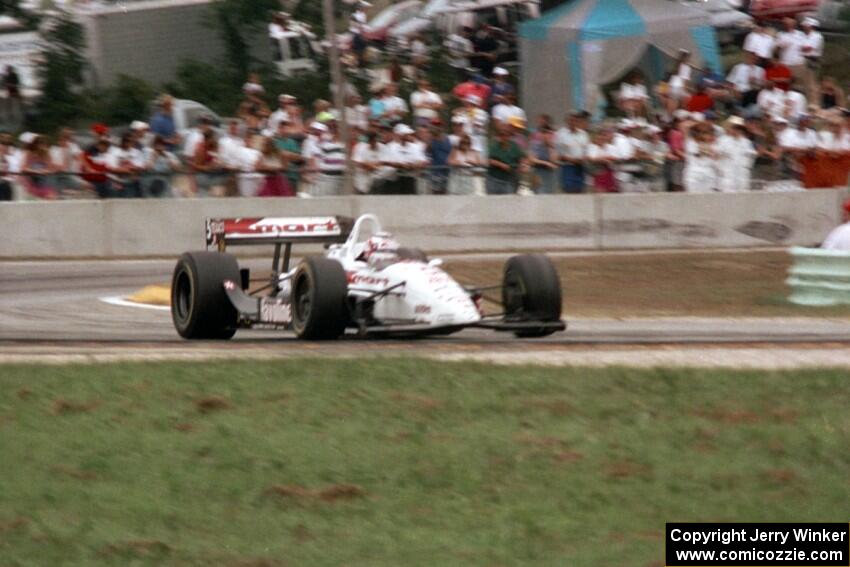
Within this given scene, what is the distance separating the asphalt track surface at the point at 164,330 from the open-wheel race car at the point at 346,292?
156 millimetres

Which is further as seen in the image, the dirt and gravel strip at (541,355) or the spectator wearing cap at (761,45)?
the spectator wearing cap at (761,45)

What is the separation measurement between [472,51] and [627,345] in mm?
15007

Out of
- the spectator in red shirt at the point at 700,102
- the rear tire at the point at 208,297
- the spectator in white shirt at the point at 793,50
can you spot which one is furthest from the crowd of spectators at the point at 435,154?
the rear tire at the point at 208,297

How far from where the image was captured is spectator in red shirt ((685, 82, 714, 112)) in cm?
2136

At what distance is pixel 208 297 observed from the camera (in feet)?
41.9

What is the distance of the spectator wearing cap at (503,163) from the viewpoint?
20.3m

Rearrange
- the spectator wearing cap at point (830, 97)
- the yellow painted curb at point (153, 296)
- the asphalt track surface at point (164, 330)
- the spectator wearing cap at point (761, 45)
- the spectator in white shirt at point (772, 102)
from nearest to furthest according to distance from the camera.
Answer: the asphalt track surface at point (164, 330) < the yellow painted curb at point (153, 296) < the spectator in white shirt at point (772, 102) < the spectator wearing cap at point (830, 97) < the spectator wearing cap at point (761, 45)

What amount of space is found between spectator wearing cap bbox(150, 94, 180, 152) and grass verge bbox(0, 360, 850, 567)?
11427 mm

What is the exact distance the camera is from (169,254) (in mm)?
20188

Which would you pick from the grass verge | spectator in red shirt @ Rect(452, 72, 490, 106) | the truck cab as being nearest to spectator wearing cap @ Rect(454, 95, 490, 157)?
spectator in red shirt @ Rect(452, 72, 490, 106)

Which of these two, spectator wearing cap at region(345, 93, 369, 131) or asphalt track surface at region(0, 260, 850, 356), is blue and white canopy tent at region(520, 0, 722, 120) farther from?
asphalt track surface at region(0, 260, 850, 356)

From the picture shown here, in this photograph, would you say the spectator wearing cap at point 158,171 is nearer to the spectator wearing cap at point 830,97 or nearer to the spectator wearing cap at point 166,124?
the spectator wearing cap at point 166,124

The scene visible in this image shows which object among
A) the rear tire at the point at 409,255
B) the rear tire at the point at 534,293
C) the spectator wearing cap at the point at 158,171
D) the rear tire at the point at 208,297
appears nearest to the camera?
the rear tire at the point at 534,293

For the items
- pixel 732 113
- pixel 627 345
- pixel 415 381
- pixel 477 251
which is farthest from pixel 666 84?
pixel 415 381
